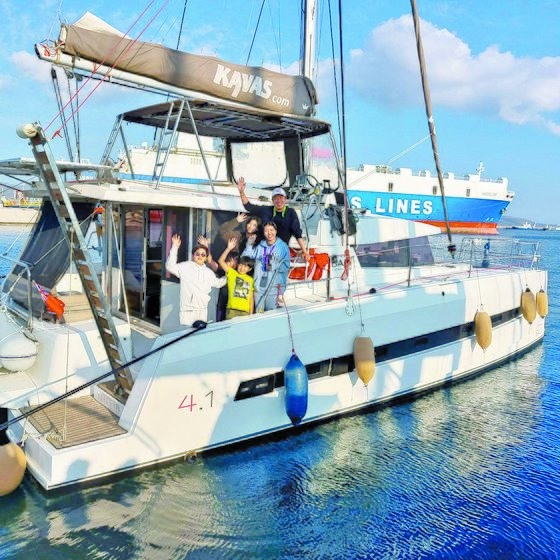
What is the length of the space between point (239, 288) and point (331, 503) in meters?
2.42

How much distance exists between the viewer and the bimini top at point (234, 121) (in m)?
6.41

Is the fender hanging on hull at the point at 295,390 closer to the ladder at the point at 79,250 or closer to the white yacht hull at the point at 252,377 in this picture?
the white yacht hull at the point at 252,377

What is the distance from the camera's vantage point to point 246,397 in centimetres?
565

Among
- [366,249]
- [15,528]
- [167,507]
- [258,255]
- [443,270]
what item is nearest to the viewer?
[15,528]

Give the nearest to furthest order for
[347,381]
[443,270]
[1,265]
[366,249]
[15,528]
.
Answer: [15,528] → [347,381] → [366,249] → [443,270] → [1,265]

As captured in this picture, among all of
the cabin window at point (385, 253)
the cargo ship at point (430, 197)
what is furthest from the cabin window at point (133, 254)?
the cargo ship at point (430, 197)

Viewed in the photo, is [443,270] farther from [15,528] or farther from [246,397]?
[15,528]

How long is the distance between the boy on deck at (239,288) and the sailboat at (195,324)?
0.77 feet

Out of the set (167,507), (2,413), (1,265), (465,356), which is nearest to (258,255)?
(167,507)

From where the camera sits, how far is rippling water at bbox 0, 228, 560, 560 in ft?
14.1

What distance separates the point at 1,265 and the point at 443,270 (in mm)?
22732

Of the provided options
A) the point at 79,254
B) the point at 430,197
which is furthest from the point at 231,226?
the point at 430,197

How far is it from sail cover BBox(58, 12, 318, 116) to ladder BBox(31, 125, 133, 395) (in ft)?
4.70

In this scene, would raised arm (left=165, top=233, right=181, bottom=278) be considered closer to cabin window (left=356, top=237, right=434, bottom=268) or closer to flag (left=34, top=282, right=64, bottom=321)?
flag (left=34, top=282, right=64, bottom=321)
